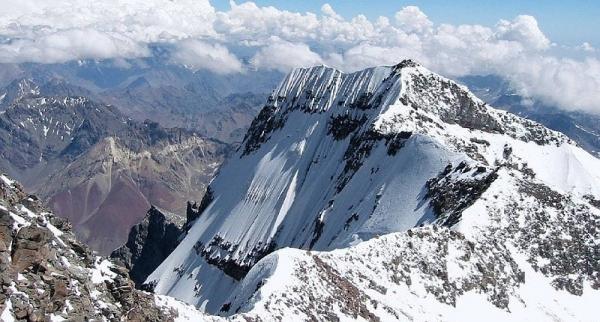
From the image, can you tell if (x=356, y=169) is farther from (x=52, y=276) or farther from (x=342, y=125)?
(x=52, y=276)

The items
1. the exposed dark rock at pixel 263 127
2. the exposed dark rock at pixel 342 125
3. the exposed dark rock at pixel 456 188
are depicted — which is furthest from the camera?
the exposed dark rock at pixel 263 127

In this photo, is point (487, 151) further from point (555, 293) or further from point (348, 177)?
point (555, 293)

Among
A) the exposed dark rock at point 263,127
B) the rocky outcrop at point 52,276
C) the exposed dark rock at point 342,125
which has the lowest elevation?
the exposed dark rock at point 263,127

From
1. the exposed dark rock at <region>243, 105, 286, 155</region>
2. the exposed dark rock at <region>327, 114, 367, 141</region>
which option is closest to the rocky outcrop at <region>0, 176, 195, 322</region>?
the exposed dark rock at <region>327, 114, 367, 141</region>

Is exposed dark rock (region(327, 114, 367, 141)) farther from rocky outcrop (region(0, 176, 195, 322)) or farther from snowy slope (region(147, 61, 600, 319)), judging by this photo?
rocky outcrop (region(0, 176, 195, 322))

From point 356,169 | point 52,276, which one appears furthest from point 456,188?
point 52,276

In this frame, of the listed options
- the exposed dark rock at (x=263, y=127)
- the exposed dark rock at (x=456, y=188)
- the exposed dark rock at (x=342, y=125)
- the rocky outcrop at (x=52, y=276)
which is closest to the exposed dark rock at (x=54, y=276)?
the rocky outcrop at (x=52, y=276)

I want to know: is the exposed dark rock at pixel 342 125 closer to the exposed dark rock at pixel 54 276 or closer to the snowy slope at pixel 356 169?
the snowy slope at pixel 356 169

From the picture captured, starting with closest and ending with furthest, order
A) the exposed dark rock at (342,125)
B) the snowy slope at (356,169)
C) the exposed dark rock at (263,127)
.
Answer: the snowy slope at (356,169)
the exposed dark rock at (342,125)
the exposed dark rock at (263,127)
